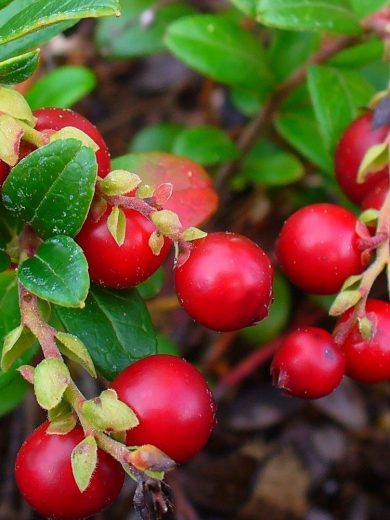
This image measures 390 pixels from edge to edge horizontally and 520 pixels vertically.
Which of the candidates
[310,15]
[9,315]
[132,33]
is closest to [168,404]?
[9,315]

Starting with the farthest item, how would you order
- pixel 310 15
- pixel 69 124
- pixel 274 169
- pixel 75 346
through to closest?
pixel 274 169
pixel 310 15
pixel 69 124
pixel 75 346

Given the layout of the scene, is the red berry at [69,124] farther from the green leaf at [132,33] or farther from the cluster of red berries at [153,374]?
the green leaf at [132,33]

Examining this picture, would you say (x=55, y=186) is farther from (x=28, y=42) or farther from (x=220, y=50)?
(x=220, y=50)

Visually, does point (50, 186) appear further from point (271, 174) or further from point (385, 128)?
point (271, 174)

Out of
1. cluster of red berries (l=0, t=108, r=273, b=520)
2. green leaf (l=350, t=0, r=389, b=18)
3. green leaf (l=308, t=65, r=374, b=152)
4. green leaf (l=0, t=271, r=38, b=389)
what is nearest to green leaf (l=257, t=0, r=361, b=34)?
green leaf (l=350, t=0, r=389, b=18)

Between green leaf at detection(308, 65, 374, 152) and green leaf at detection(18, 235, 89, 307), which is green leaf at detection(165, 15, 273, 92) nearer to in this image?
green leaf at detection(308, 65, 374, 152)

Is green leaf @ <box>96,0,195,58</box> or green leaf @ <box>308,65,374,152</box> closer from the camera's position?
green leaf @ <box>308,65,374,152</box>
